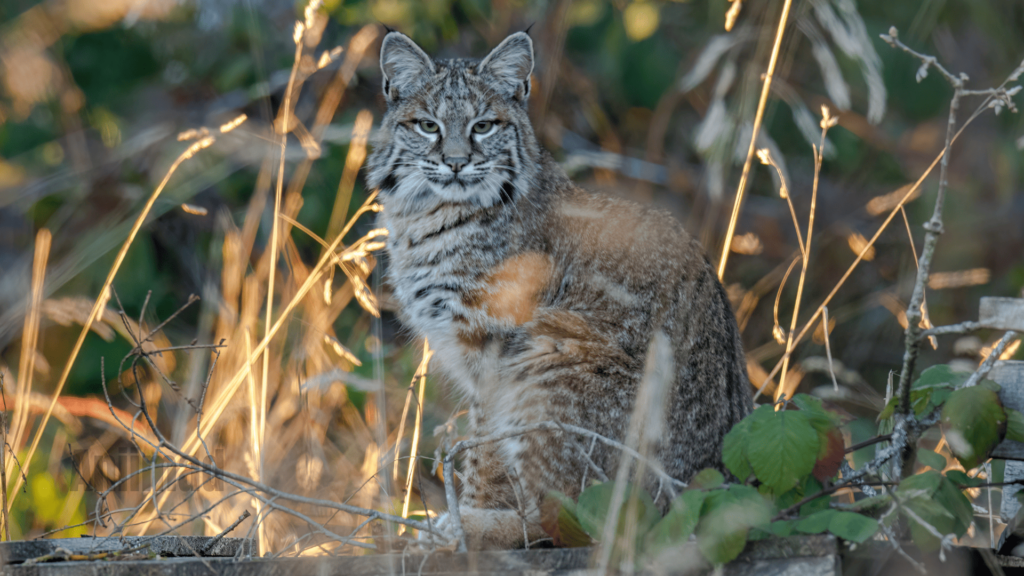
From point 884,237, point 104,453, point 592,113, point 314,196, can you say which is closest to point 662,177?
point 592,113

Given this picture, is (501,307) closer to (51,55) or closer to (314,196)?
(314,196)

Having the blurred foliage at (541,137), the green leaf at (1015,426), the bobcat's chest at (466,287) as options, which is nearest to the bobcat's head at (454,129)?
the bobcat's chest at (466,287)

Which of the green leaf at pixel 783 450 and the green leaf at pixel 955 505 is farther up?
the green leaf at pixel 783 450

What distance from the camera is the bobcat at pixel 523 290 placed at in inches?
105

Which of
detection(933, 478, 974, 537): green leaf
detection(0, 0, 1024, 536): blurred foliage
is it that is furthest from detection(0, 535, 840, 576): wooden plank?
detection(0, 0, 1024, 536): blurred foliage

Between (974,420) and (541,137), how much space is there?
452 centimetres

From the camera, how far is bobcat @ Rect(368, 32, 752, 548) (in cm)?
267

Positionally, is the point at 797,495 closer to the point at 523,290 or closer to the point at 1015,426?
the point at 1015,426

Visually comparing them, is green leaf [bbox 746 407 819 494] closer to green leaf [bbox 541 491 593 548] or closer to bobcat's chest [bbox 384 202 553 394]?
green leaf [bbox 541 491 593 548]

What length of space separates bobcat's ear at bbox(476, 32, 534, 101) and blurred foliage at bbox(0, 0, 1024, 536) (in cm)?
145

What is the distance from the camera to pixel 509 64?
3568 mm

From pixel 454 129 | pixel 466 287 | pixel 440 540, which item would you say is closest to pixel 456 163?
pixel 454 129

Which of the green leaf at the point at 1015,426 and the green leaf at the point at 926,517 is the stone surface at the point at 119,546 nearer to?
the green leaf at the point at 926,517

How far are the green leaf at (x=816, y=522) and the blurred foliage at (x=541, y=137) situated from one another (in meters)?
3.13
